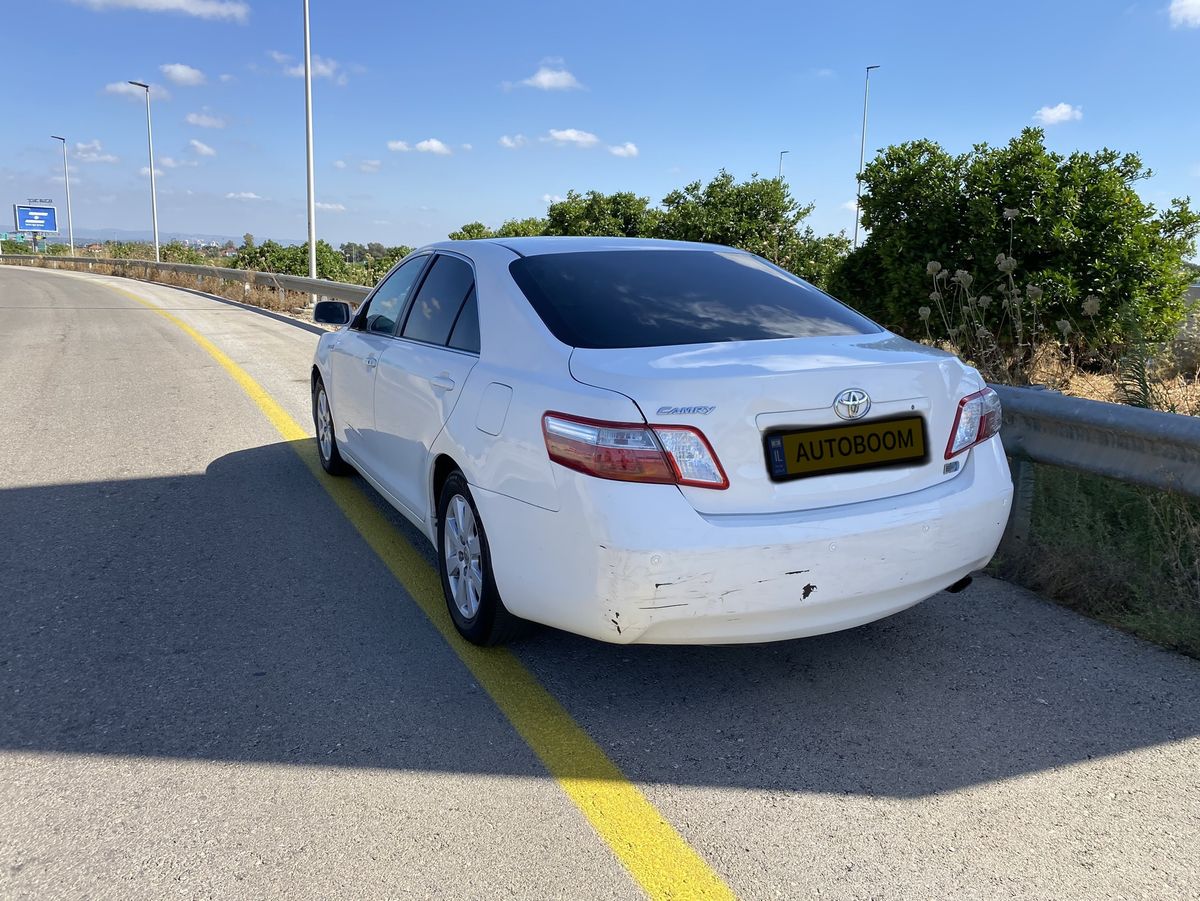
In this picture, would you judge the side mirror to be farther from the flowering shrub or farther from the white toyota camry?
the flowering shrub

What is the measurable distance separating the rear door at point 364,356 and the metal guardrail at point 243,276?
6229 millimetres

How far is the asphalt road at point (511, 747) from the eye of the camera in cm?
235

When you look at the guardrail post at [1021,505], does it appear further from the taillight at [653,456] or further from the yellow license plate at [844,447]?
the taillight at [653,456]

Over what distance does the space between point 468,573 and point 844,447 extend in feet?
4.88

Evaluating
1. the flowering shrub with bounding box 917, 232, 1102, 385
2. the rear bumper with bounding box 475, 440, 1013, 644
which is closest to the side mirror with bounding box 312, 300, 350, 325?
the rear bumper with bounding box 475, 440, 1013, 644

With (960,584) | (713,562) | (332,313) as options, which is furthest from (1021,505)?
(332,313)

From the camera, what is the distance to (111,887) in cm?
226

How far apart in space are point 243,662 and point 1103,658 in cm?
313

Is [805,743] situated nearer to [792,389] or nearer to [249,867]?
[792,389]

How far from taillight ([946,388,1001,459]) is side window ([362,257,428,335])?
2647mm

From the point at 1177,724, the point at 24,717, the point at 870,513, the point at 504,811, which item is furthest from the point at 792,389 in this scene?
the point at 24,717

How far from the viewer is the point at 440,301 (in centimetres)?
423

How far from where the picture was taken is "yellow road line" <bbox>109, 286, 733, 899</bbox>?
2.33 meters

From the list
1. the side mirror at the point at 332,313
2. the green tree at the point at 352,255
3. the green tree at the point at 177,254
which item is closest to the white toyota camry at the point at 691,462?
the side mirror at the point at 332,313
